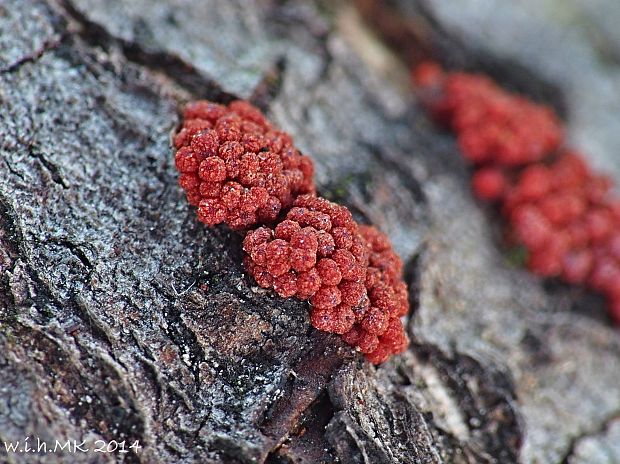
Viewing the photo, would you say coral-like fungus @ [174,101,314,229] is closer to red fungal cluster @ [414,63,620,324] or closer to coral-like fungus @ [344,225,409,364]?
coral-like fungus @ [344,225,409,364]

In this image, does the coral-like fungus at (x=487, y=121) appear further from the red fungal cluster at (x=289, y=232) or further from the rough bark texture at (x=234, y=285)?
the red fungal cluster at (x=289, y=232)

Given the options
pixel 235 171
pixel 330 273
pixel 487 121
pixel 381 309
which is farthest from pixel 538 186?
pixel 235 171

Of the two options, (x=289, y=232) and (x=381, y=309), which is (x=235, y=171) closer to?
(x=289, y=232)

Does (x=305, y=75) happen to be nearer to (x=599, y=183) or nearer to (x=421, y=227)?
(x=421, y=227)

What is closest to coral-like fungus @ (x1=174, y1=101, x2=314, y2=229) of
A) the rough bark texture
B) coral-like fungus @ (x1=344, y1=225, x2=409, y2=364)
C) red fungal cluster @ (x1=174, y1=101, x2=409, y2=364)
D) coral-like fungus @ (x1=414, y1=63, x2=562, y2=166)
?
red fungal cluster @ (x1=174, y1=101, x2=409, y2=364)

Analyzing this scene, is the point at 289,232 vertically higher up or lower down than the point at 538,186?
lower down
